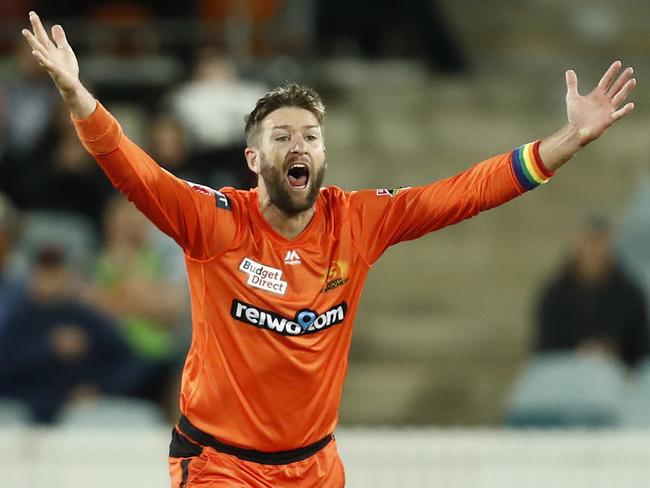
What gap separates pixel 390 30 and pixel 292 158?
7797 mm

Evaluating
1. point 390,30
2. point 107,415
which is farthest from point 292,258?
point 390,30

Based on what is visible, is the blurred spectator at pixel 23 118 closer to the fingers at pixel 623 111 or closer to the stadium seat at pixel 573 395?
the stadium seat at pixel 573 395

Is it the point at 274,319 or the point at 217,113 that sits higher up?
the point at 217,113

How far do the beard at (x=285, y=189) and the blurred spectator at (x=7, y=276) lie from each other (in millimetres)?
4046

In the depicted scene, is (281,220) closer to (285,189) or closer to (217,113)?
(285,189)

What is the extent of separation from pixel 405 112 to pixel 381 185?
1006 mm

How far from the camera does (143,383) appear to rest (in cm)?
918

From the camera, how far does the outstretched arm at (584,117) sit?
18.4ft

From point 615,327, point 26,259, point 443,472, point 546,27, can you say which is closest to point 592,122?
point 443,472

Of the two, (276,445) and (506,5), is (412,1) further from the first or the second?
(276,445)

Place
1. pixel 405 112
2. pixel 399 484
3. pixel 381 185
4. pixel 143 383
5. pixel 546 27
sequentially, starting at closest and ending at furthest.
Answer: pixel 399 484 < pixel 143 383 < pixel 381 185 < pixel 405 112 < pixel 546 27

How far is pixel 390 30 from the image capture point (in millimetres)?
13164

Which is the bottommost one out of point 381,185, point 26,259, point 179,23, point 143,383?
point 143,383

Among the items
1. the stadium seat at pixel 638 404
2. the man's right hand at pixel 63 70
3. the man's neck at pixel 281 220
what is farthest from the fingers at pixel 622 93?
the stadium seat at pixel 638 404
